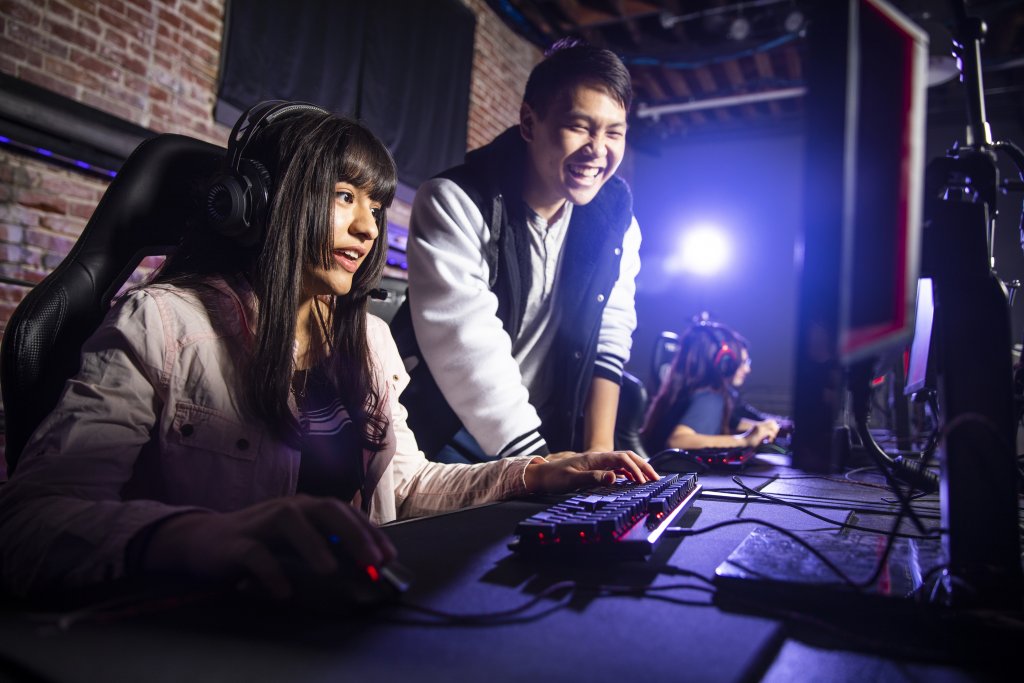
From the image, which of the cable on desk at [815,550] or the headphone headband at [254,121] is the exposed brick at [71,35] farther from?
the cable on desk at [815,550]

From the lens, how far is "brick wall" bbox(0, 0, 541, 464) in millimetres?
2396

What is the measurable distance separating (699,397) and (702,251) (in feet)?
13.3

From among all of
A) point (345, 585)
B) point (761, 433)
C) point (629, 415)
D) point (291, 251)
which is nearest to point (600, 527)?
point (345, 585)

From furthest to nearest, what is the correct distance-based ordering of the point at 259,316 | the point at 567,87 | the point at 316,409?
the point at 567,87 < the point at 316,409 < the point at 259,316

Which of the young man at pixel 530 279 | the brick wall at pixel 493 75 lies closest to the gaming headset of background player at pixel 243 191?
the young man at pixel 530 279

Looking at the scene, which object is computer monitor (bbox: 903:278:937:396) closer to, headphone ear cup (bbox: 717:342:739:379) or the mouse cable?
the mouse cable

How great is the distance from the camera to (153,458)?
2.79ft

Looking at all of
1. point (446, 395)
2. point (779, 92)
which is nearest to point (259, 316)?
point (446, 395)

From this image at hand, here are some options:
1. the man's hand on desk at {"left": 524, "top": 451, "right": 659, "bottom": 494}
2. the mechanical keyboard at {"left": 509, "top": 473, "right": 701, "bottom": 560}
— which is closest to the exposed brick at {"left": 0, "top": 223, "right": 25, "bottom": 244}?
the man's hand on desk at {"left": 524, "top": 451, "right": 659, "bottom": 494}

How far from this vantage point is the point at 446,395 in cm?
141

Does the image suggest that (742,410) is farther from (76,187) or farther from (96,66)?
(96,66)

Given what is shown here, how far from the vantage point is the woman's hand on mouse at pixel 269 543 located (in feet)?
1.58

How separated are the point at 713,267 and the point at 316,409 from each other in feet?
19.8

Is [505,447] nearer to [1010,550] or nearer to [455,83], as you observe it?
[1010,550]
